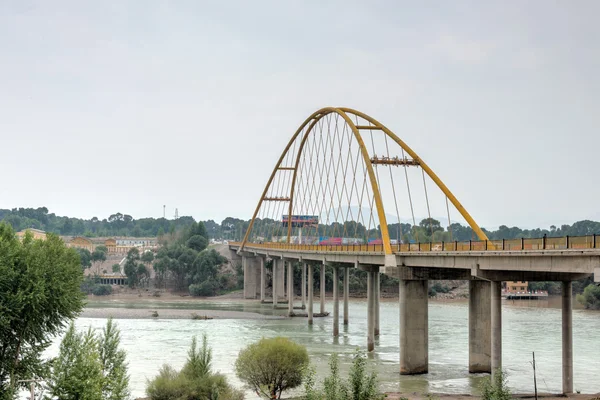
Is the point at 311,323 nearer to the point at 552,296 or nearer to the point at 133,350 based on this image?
the point at 133,350

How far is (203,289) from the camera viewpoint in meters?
174

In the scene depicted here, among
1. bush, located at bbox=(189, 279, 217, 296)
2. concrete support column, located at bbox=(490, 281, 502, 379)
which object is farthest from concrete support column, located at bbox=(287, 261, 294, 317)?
concrete support column, located at bbox=(490, 281, 502, 379)

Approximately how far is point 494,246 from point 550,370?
15.6m

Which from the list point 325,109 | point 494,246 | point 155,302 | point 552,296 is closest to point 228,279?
point 155,302

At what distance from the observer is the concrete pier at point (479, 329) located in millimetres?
59656

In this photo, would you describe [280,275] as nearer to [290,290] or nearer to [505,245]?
[290,290]

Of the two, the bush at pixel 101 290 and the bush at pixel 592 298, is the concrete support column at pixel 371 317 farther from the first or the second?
the bush at pixel 101 290

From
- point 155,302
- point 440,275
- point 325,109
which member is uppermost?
point 325,109

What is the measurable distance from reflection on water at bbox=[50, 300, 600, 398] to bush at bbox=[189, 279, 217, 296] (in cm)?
4601

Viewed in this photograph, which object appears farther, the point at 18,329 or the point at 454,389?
the point at 454,389

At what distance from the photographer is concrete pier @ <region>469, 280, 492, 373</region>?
59656 millimetres

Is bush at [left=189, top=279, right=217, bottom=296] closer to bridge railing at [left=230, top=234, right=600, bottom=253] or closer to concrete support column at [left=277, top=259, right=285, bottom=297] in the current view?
concrete support column at [left=277, top=259, right=285, bottom=297]

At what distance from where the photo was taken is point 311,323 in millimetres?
103188

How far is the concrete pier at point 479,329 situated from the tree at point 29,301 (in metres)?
28.5
